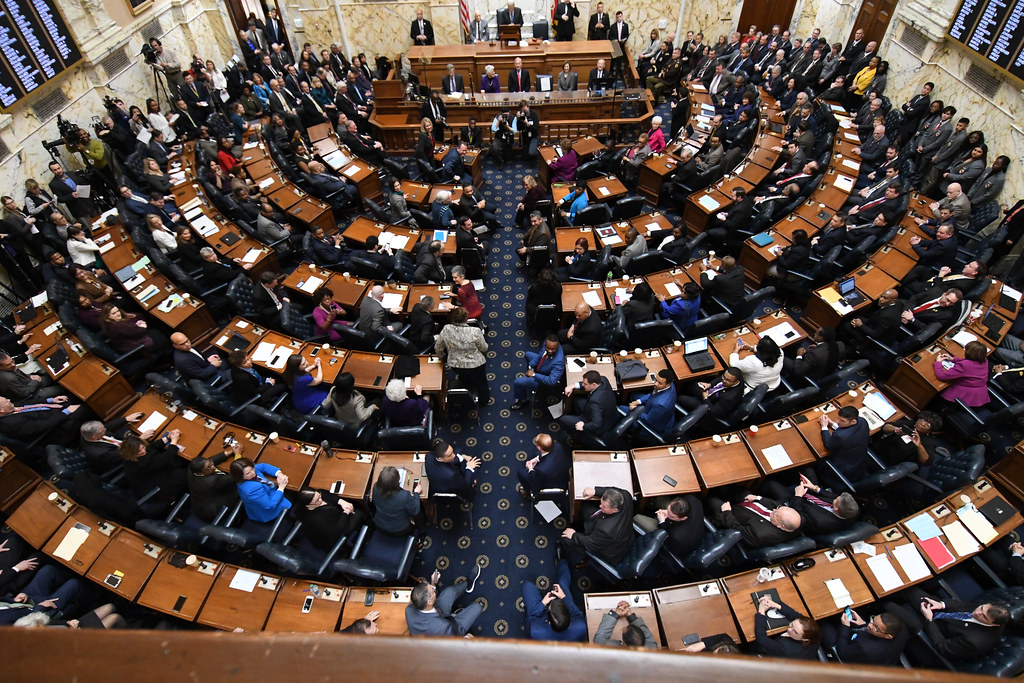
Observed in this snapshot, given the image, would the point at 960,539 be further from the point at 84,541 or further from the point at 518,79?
the point at 518,79

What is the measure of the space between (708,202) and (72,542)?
32.0 feet

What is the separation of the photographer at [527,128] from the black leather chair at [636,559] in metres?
9.39

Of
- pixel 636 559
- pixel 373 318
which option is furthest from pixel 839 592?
pixel 373 318

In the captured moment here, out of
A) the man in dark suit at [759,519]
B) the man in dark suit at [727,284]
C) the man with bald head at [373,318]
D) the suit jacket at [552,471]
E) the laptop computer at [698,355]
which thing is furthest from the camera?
the man in dark suit at [727,284]

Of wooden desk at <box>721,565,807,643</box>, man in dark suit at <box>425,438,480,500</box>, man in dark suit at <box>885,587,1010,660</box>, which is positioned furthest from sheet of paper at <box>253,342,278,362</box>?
man in dark suit at <box>885,587,1010,660</box>

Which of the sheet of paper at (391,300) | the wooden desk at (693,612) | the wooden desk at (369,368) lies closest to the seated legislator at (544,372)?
the wooden desk at (369,368)

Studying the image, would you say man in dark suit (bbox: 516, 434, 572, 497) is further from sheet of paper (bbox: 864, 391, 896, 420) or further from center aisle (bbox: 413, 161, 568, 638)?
sheet of paper (bbox: 864, 391, 896, 420)

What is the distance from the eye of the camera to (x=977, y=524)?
4.77m

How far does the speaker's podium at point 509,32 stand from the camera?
1444 cm

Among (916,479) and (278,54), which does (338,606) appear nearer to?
(916,479)

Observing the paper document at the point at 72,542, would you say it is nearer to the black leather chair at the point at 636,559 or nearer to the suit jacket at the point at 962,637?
the black leather chair at the point at 636,559

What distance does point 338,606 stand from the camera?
15.0 feet

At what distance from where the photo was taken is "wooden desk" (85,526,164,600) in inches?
186

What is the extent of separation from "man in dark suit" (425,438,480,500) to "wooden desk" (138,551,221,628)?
2112mm
